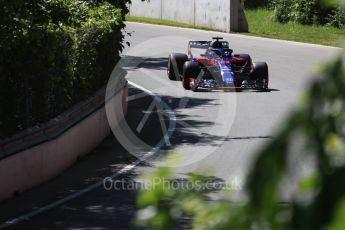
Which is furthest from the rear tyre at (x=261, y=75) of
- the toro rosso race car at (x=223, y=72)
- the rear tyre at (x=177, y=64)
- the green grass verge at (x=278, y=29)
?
the green grass verge at (x=278, y=29)

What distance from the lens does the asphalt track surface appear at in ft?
32.7

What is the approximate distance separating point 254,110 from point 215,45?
4.41m

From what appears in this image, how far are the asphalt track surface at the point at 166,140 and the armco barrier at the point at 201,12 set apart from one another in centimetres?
1067

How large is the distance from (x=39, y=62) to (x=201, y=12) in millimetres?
33029

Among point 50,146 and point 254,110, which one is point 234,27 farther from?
point 50,146

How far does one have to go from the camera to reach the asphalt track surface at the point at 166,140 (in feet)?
32.7

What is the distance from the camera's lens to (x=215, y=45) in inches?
895

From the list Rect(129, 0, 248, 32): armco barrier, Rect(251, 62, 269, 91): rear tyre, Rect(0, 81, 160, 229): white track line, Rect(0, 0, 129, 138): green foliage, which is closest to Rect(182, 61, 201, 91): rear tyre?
Rect(251, 62, 269, 91): rear tyre

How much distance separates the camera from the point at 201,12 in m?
45.5

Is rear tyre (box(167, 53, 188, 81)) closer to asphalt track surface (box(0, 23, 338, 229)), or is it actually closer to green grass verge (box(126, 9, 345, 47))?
asphalt track surface (box(0, 23, 338, 229))

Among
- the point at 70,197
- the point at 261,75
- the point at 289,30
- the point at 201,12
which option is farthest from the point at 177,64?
the point at 201,12

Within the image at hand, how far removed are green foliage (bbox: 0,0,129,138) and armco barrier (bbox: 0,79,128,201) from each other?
0.35 meters

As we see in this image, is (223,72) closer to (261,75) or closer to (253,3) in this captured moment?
(261,75)

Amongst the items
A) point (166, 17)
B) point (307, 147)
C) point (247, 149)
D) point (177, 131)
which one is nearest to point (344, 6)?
point (307, 147)
